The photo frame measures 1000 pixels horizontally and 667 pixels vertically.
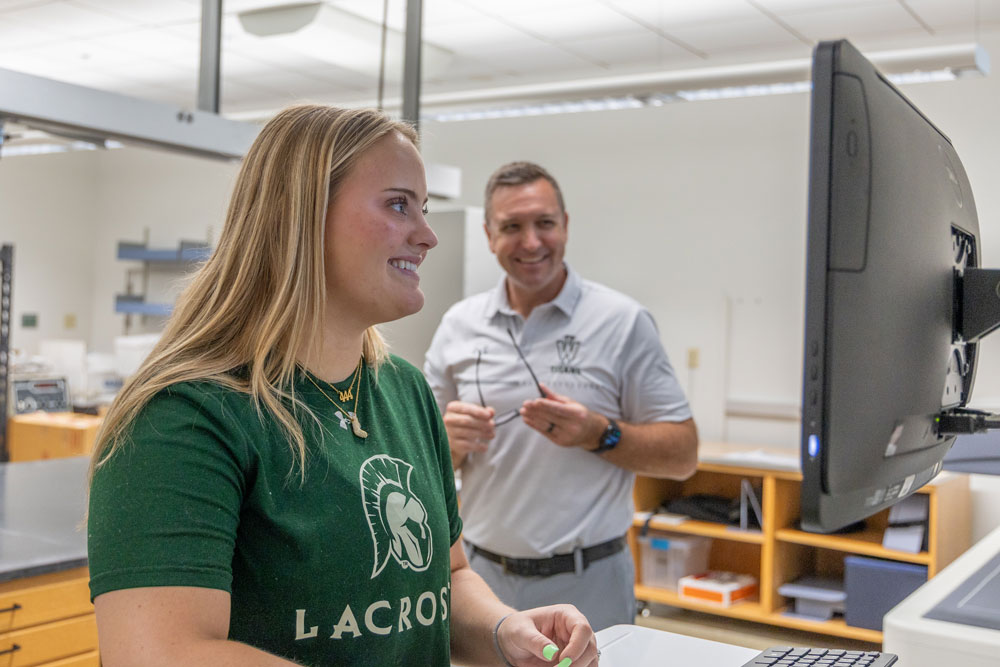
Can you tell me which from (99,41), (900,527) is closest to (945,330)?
(900,527)

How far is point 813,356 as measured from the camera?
0.73 metres

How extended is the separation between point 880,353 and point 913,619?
1.87 ft

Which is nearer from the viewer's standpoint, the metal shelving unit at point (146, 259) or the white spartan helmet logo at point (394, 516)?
the white spartan helmet logo at point (394, 516)

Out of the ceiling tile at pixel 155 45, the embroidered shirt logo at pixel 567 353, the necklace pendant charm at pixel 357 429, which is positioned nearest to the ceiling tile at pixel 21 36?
the ceiling tile at pixel 155 45

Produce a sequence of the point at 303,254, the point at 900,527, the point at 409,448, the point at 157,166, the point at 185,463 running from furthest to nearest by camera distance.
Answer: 1. the point at 157,166
2. the point at 900,527
3. the point at 409,448
4. the point at 303,254
5. the point at 185,463

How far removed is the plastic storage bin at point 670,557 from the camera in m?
4.59

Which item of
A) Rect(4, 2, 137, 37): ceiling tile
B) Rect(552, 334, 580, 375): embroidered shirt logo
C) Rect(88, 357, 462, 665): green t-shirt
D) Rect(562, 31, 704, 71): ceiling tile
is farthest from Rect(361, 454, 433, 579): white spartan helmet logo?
Rect(4, 2, 137, 37): ceiling tile

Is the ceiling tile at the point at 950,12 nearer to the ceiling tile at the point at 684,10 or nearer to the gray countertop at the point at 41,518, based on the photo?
the ceiling tile at the point at 684,10

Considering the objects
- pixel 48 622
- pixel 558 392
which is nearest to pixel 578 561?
pixel 558 392

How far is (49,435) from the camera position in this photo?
630 cm

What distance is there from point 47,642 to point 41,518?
1.31ft

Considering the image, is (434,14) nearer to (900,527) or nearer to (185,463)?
(900,527)

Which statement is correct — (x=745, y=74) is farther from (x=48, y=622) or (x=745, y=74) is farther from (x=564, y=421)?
(x=48, y=622)

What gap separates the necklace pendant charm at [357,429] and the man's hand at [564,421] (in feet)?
2.84
